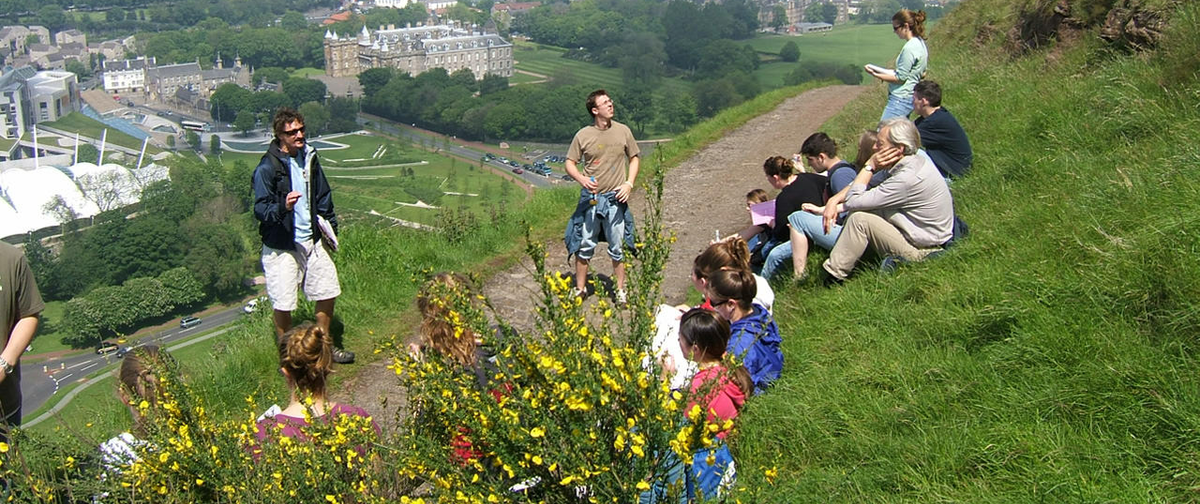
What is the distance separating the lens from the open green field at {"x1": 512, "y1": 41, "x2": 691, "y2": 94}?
55.6 meters

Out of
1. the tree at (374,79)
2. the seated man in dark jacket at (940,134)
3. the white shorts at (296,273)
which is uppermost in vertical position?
the seated man in dark jacket at (940,134)

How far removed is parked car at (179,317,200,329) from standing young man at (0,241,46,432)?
19610mm

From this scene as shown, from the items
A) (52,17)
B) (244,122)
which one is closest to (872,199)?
(244,122)

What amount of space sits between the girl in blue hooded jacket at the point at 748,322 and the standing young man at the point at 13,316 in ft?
12.8

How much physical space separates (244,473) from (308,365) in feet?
3.51

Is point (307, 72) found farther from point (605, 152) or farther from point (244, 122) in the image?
point (605, 152)

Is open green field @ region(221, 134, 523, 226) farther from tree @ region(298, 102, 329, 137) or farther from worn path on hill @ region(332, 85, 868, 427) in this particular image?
worn path on hill @ region(332, 85, 868, 427)

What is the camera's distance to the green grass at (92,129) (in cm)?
6106

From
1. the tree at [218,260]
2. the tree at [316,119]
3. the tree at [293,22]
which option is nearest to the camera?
the tree at [218,260]

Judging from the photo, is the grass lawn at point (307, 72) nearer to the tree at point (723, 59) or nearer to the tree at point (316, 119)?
the tree at point (316, 119)

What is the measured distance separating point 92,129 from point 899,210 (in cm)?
7238

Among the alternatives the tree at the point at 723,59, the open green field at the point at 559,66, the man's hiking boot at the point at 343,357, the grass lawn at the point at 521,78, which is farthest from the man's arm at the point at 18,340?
the grass lawn at the point at 521,78

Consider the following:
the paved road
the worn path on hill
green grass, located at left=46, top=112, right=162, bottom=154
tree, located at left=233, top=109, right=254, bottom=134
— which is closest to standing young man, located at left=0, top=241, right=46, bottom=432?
the worn path on hill

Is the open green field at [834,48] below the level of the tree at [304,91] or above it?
above
